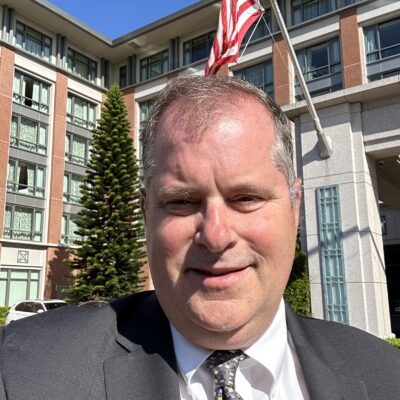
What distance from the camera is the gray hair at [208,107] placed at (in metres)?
1.49

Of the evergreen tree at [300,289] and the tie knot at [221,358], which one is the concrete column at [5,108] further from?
the tie knot at [221,358]

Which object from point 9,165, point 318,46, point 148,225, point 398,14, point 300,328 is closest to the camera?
point 148,225

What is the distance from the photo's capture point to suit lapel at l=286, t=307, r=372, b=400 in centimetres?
153

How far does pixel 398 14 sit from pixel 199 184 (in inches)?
746

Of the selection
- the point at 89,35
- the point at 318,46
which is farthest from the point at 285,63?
the point at 89,35

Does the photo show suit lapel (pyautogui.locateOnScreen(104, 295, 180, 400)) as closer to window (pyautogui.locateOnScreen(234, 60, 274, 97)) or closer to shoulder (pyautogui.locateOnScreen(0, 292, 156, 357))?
shoulder (pyautogui.locateOnScreen(0, 292, 156, 357))

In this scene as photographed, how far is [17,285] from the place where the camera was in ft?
84.1

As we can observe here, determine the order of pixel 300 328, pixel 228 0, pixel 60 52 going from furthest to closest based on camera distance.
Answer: pixel 60 52 → pixel 228 0 → pixel 300 328

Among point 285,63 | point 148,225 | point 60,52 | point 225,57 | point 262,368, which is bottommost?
point 262,368

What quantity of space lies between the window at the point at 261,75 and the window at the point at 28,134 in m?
13.4

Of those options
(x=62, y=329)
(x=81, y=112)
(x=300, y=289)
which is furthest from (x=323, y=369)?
(x=81, y=112)

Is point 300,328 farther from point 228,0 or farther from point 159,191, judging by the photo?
point 228,0

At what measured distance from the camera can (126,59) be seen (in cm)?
3111

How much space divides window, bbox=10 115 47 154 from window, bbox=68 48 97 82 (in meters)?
5.13
